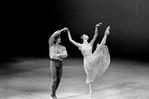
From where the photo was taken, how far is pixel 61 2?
57.1 ft

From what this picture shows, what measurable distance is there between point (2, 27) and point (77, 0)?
13.6 feet

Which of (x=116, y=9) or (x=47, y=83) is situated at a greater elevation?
(x=116, y=9)

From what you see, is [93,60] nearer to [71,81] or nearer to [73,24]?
[71,81]

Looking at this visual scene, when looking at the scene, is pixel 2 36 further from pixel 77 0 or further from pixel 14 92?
pixel 14 92

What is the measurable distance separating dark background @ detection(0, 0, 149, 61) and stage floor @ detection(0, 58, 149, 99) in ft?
6.04

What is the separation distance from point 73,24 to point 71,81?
25.0 feet

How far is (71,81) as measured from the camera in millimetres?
9883

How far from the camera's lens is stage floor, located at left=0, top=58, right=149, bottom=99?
841 centimetres

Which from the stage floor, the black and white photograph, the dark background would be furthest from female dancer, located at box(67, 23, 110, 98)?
the dark background

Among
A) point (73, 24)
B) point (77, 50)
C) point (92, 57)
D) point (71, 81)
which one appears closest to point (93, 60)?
point (92, 57)

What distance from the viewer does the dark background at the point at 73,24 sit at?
1541 centimetres

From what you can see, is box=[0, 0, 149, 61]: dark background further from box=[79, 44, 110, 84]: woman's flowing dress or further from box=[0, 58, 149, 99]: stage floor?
box=[79, 44, 110, 84]: woman's flowing dress

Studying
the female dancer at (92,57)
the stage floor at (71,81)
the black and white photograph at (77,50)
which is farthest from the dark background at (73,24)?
the female dancer at (92,57)

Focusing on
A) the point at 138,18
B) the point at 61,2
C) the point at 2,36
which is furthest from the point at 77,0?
the point at 2,36
